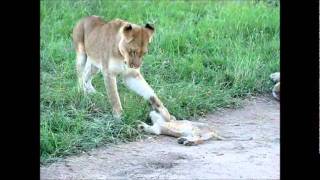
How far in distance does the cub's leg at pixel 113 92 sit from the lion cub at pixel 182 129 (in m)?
0.21

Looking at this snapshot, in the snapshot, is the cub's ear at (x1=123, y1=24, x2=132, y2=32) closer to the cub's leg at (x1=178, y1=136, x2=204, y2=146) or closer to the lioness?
the lioness

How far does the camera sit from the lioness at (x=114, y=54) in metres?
4.01

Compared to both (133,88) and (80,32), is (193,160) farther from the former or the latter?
(80,32)

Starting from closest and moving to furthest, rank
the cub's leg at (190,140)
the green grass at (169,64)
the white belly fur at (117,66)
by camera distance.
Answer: the cub's leg at (190,140), the green grass at (169,64), the white belly fur at (117,66)

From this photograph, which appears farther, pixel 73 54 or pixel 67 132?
pixel 73 54

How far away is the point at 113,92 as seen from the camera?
4.20m

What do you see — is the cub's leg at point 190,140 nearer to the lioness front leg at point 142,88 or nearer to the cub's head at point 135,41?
the lioness front leg at point 142,88

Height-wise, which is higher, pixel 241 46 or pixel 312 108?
pixel 241 46

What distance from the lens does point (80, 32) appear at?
15.9ft

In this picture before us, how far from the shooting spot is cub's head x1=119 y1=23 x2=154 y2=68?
3.98 meters

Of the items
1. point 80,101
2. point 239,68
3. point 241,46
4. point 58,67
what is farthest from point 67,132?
point 241,46

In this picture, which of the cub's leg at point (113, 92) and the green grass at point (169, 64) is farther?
the cub's leg at point (113, 92)

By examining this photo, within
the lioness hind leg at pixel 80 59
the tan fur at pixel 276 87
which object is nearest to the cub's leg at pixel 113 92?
the lioness hind leg at pixel 80 59
